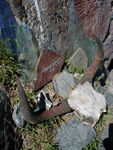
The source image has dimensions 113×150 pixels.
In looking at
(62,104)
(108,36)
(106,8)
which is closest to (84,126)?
(62,104)

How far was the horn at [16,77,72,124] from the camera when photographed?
83.7 inches

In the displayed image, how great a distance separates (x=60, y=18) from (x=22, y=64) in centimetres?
111

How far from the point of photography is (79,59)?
3.61 metres

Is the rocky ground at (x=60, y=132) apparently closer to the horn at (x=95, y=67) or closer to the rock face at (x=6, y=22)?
the horn at (x=95, y=67)

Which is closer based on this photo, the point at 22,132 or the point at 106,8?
the point at 22,132

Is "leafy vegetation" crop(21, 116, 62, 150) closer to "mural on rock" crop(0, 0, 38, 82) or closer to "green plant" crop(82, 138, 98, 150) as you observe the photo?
"green plant" crop(82, 138, 98, 150)

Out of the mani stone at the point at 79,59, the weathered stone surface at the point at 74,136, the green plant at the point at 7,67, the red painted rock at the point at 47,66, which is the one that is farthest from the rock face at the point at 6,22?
the weathered stone surface at the point at 74,136

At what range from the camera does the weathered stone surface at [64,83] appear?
3280 mm

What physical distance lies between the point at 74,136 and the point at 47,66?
56.4 inches

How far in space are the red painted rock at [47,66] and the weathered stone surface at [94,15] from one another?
32.3 inches

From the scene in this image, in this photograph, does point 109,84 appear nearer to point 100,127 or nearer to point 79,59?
point 79,59

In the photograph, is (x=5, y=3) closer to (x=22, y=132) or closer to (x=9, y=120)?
(x=9, y=120)

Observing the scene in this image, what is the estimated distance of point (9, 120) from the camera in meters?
2.91

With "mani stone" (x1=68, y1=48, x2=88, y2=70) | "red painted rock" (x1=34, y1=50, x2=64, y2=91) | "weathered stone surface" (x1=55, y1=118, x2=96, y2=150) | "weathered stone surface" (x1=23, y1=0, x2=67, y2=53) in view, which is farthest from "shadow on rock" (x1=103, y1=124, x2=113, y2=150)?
"weathered stone surface" (x1=23, y1=0, x2=67, y2=53)
